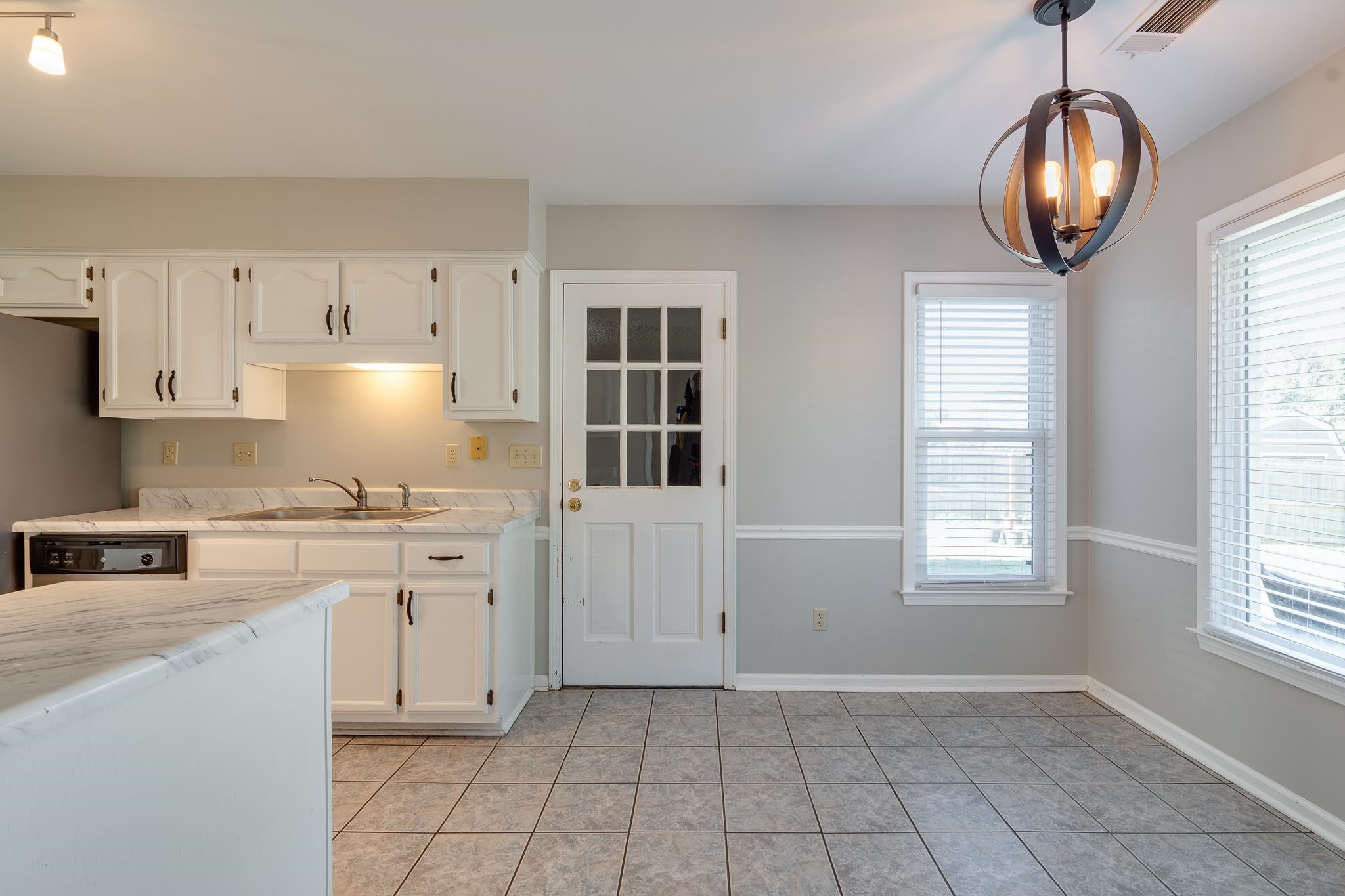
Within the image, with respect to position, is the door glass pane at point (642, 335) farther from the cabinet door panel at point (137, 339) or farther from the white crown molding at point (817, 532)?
the cabinet door panel at point (137, 339)

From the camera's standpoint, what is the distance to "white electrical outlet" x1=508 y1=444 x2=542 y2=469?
3.19 m

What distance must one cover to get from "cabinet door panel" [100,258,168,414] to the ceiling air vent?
3786 millimetres

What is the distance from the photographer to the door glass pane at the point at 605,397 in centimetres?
322

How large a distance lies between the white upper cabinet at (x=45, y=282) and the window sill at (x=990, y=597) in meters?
4.08

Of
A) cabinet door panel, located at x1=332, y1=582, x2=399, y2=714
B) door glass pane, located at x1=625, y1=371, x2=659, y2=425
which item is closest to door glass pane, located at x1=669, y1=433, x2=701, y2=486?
door glass pane, located at x1=625, y1=371, x2=659, y2=425

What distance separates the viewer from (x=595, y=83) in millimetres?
2184

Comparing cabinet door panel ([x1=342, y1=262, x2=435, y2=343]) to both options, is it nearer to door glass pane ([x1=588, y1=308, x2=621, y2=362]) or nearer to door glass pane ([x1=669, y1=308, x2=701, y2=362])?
door glass pane ([x1=588, y1=308, x2=621, y2=362])

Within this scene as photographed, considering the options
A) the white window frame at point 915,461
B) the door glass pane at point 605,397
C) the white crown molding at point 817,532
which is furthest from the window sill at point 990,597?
the door glass pane at point 605,397

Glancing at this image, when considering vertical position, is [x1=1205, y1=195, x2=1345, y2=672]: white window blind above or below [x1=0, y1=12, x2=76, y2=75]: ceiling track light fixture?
below

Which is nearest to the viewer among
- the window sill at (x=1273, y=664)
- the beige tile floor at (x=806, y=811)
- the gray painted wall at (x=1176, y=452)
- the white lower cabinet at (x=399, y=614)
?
the beige tile floor at (x=806, y=811)

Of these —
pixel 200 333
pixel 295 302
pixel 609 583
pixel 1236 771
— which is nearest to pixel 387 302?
pixel 295 302

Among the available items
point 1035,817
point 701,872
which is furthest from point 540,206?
point 1035,817

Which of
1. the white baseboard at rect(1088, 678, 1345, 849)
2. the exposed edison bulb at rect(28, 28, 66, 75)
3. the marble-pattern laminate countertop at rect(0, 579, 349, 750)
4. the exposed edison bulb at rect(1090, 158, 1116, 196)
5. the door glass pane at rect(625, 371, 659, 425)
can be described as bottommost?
the white baseboard at rect(1088, 678, 1345, 849)

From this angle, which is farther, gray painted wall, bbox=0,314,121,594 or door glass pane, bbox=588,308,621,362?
door glass pane, bbox=588,308,621,362
